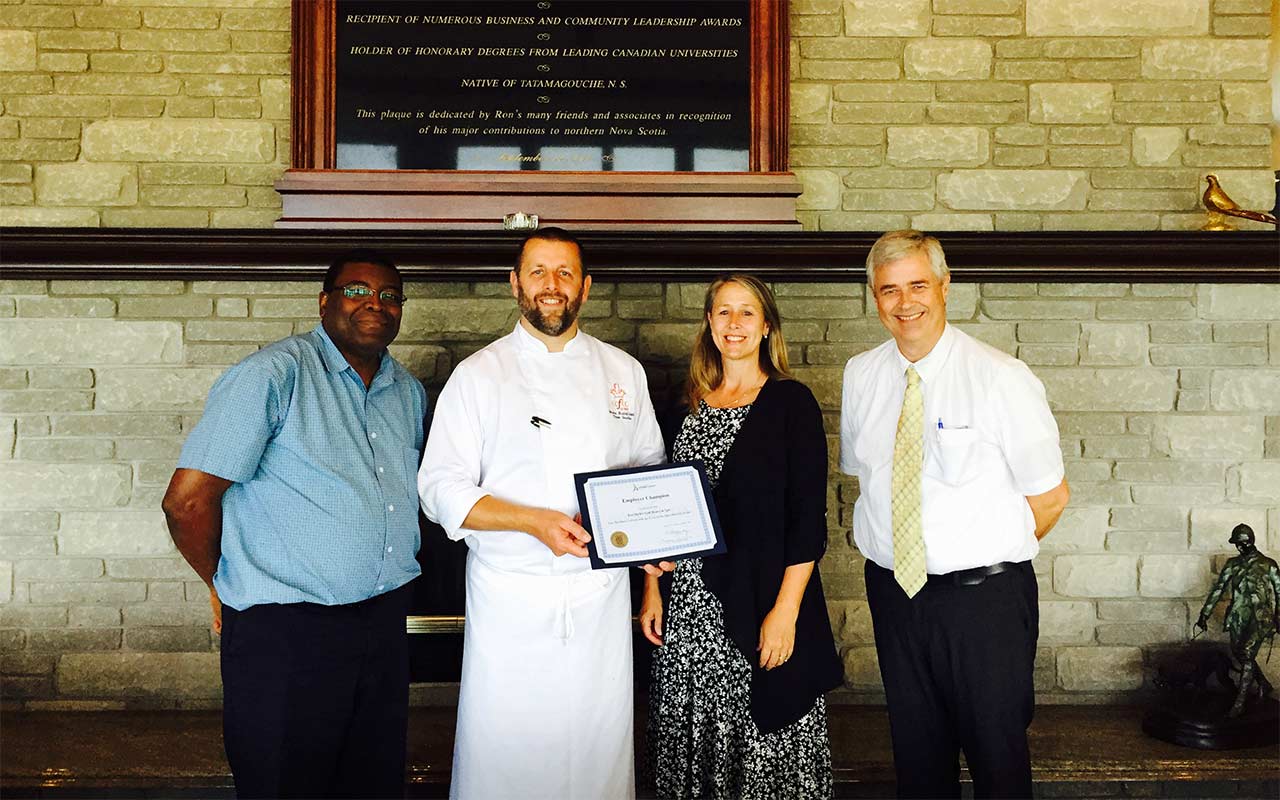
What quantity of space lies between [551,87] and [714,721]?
221cm

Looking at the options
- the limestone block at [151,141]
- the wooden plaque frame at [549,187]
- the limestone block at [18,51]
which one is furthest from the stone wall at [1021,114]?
the limestone block at [18,51]

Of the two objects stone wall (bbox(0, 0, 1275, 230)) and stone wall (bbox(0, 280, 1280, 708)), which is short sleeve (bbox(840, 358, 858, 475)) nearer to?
stone wall (bbox(0, 280, 1280, 708))

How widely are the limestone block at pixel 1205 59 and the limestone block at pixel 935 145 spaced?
0.66 metres

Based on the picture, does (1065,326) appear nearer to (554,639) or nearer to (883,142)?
(883,142)

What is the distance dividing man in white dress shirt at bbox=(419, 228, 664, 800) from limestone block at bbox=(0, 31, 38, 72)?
217cm

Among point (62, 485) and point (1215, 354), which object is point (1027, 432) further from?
point (62, 485)

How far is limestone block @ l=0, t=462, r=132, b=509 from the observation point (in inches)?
122

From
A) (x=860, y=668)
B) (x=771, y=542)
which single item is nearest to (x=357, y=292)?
(x=771, y=542)

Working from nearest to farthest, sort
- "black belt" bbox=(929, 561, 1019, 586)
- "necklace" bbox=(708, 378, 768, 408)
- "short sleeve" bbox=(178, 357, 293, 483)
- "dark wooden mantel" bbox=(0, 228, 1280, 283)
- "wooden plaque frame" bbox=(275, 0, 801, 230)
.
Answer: "short sleeve" bbox=(178, 357, 293, 483) → "black belt" bbox=(929, 561, 1019, 586) → "necklace" bbox=(708, 378, 768, 408) → "dark wooden mantel" bbox=(0, 228, 1280, 283) → "wooden plaque frame" bbox=(275, 0, 801, 230)

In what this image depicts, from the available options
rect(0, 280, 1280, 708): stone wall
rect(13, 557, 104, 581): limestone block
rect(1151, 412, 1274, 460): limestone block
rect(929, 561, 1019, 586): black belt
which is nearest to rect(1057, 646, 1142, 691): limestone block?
rect(0, 280, 1280, 708): stone wall

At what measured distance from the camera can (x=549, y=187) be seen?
3.13 m

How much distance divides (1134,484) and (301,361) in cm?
283

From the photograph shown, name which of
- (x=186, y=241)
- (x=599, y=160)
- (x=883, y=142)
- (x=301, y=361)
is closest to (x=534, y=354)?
(x=301, y=361)

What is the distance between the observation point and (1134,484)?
10.5 feet
